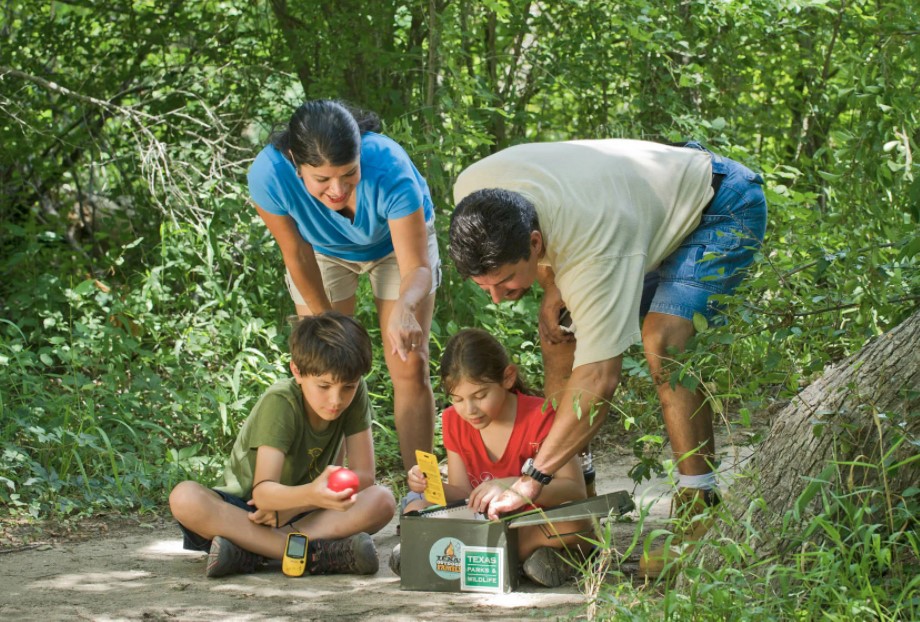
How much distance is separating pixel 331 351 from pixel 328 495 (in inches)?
18.2

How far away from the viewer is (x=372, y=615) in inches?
122

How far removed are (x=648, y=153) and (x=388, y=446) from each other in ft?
8.03

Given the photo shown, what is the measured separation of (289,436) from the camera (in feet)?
12.0

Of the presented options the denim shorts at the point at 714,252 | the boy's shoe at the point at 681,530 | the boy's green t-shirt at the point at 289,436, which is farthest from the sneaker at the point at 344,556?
the denim shorts at the point at 714,252

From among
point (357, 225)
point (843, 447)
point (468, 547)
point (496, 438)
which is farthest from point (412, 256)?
point (843, 447)

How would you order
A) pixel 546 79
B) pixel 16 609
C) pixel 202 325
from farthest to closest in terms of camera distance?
pixel 546 79 → pixel 202 325 → pixel 16 609

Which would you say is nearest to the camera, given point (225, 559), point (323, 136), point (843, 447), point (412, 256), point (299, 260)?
point (843, 447)

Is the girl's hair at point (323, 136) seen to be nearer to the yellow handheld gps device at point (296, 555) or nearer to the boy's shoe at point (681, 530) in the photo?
the yellow handheld gps device at point (296, 555)

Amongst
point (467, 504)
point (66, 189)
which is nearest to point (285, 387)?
point (467, 504)

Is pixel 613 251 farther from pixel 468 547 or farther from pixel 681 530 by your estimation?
pixel 468 547

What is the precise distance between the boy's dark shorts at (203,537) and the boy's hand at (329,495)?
10.9 inches

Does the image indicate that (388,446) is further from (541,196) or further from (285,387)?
(541,196)

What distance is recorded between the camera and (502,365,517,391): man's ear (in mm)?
3673

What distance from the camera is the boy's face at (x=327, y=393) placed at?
11.8ft
